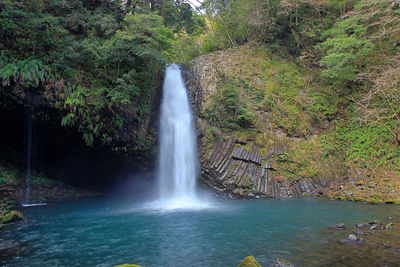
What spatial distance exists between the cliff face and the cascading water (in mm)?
577

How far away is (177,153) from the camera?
13.9 metres

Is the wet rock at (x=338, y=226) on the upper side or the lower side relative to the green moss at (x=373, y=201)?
upper

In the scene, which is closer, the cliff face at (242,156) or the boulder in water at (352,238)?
the boulder in water at (352,238)

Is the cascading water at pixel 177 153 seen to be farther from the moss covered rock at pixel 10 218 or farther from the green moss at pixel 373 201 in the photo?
the green moss at pixel 373 201

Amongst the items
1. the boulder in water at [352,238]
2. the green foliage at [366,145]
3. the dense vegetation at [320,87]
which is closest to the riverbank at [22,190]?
the dense vegetation at [320,87]

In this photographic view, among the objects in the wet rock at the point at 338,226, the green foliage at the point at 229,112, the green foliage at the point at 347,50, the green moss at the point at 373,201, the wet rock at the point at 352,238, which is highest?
the green foliage at the point at 347,50

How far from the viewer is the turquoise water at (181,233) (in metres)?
5.17

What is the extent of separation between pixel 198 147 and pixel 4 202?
911cm

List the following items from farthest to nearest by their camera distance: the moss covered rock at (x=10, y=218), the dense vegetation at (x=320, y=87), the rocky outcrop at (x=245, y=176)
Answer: the dense vegetation at (x=320, y=87) < the rocky outcrop at (x=245, y=176) < the moss covered rock at (x=10, y=218)

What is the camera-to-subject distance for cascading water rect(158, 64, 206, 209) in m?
13.4

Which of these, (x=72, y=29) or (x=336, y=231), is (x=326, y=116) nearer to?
(x=336, y=231)

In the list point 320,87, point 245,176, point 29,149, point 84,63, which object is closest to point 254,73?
point 320,87

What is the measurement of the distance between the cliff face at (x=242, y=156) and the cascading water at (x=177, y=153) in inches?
22.7

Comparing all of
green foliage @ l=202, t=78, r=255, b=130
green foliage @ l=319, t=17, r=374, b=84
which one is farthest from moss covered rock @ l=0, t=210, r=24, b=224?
green foliage @ l=319, t=17, r=374, b=84
